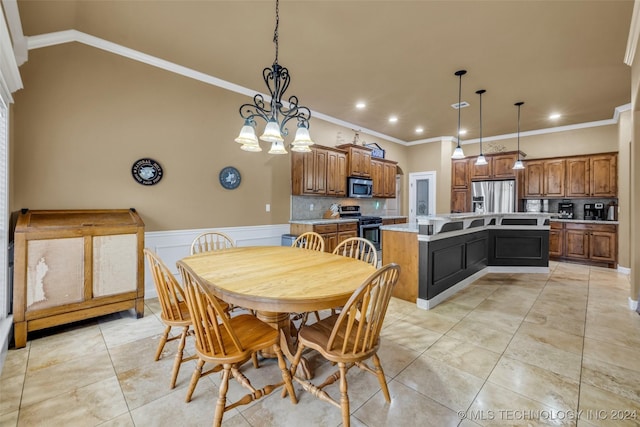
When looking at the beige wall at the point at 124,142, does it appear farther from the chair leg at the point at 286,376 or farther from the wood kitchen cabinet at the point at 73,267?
the chair leg at the point at 286,376

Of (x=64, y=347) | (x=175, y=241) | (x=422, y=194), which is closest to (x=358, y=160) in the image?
(x=422, y=194)

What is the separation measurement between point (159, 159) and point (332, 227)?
2775mm

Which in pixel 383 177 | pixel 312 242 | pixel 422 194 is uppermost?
pixel 383 177

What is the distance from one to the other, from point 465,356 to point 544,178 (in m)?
5.59

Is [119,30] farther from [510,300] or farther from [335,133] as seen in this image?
[510,300]

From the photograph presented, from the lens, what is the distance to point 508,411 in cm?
166

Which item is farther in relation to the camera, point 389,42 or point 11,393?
point 389,42

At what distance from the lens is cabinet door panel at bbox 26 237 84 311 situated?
2.37 meters

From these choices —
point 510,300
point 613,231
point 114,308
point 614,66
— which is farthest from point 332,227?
point 613,231

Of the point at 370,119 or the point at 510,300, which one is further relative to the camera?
the point at 370,119

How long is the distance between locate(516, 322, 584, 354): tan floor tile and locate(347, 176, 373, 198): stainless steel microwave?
3.54 m

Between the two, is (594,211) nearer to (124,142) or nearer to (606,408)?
(606,408)

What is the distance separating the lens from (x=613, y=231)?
5.09m

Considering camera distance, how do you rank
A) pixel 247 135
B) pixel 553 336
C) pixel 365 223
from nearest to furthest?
pixel 247 135, pixel 553 336, pixel 365 223
